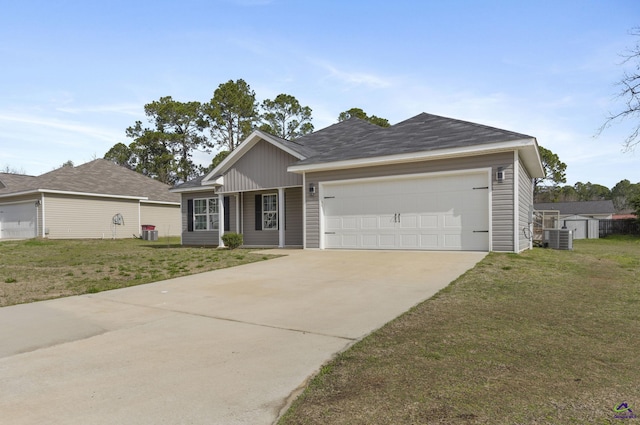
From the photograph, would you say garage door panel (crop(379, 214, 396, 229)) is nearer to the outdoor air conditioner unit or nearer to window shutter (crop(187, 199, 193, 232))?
the outdoor air conditioner unit

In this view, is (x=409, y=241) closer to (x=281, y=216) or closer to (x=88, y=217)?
(x=281, y=216)

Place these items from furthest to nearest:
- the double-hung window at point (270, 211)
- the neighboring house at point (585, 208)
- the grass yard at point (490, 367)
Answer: the neighboring house at point (585, 208) < the double-hung window at point (270, 211) < the grass yard at point (490, 367)

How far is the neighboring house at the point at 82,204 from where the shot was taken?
862 inches

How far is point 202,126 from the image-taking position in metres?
38.2

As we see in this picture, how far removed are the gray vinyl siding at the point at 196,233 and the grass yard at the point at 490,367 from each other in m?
14.1

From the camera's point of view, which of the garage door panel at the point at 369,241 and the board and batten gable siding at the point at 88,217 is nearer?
the garage door panel at the point at 369,241

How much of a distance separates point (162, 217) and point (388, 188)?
2097 centimetres

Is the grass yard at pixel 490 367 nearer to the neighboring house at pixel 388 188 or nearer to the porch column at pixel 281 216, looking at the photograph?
the neighboring house at pixel 388 188

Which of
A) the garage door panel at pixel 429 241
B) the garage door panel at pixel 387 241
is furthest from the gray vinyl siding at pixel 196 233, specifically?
the garage door panel at pixel 429 241

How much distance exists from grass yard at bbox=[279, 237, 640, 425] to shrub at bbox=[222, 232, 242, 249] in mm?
10428

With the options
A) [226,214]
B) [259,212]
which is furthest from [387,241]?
[226,214]

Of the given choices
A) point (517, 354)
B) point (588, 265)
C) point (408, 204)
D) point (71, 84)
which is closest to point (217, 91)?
point (71, 84)

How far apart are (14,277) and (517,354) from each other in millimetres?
9512

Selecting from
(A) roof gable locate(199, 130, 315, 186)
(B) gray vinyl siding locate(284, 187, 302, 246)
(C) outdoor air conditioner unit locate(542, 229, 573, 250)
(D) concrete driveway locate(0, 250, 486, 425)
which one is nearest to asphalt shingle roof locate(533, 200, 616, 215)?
(C) outdoor air conditioner unit locate(542, 229, 573, 250)
